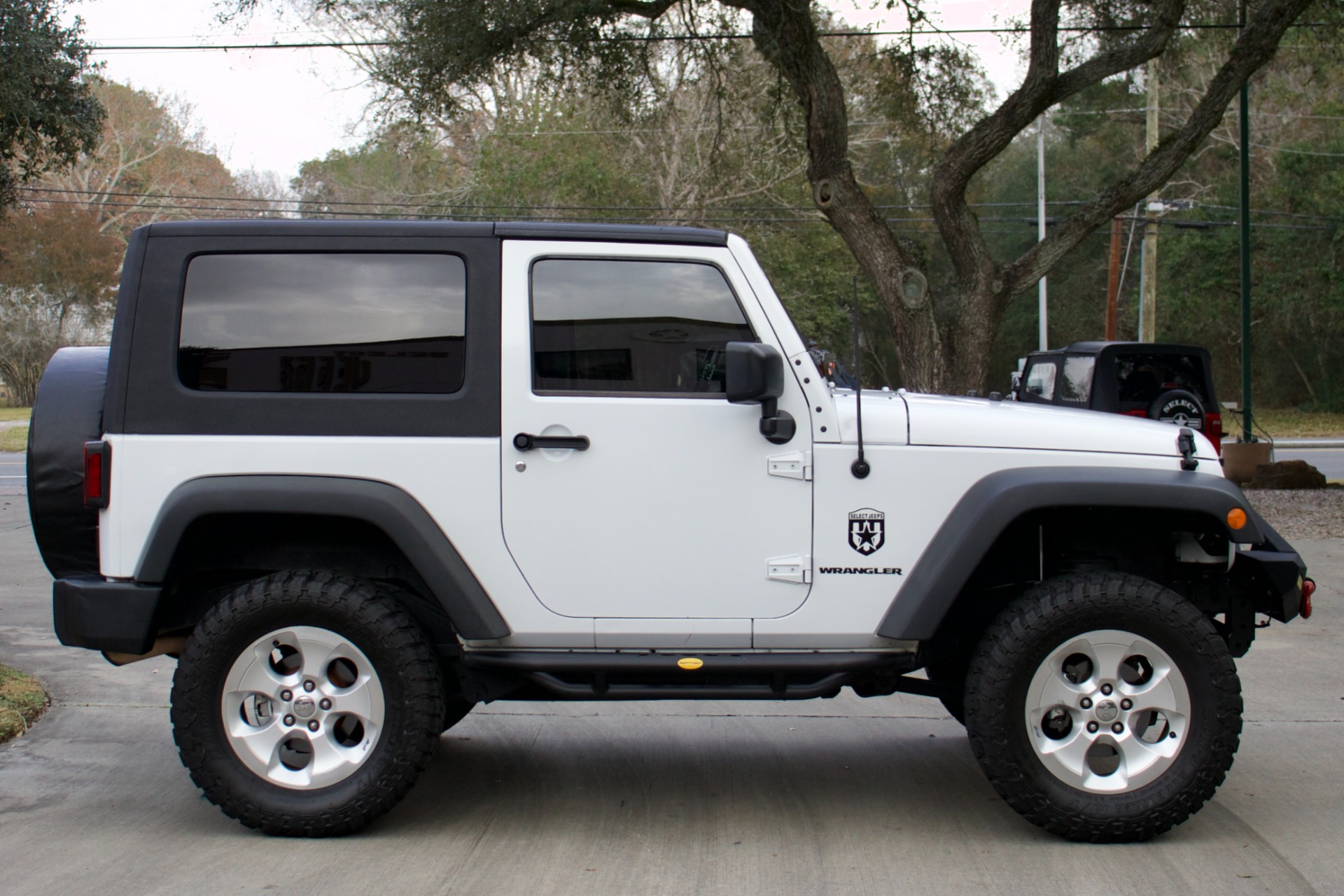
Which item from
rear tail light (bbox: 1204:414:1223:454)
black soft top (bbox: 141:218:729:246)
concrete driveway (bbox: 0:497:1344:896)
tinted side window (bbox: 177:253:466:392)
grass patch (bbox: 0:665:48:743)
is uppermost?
black soft top (bbox: 141:218:729:246)

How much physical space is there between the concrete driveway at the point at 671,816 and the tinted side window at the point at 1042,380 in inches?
384

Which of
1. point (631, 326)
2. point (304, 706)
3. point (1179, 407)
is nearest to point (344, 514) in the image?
point (304, 706)

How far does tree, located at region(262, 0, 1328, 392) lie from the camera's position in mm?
13742

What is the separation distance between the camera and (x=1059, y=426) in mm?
4195

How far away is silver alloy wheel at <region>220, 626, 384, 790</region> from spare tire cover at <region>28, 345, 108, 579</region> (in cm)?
69

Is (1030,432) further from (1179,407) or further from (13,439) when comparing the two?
(13,439)

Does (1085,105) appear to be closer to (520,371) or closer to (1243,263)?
(1243,263)

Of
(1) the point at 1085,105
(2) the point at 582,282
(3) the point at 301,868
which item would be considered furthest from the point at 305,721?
(1) the point at 1085,105

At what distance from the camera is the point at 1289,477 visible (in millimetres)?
16172

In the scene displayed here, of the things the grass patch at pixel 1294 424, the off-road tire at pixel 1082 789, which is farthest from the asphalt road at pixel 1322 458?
the off-road tire at pixel 1082 789

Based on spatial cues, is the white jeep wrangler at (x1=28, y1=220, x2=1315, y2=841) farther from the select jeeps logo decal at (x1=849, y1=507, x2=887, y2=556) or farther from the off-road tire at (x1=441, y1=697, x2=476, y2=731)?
the off-road tire at (x1=441, y1=697, x2=476, y2=731)

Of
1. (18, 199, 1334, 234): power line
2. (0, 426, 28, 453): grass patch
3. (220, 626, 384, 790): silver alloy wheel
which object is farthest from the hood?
(0, 426, 28, 453): grass patch

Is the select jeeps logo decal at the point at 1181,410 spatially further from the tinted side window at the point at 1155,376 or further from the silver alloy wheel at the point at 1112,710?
the silver alloy wheel at the point at 1112,710

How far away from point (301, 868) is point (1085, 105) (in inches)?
1709
